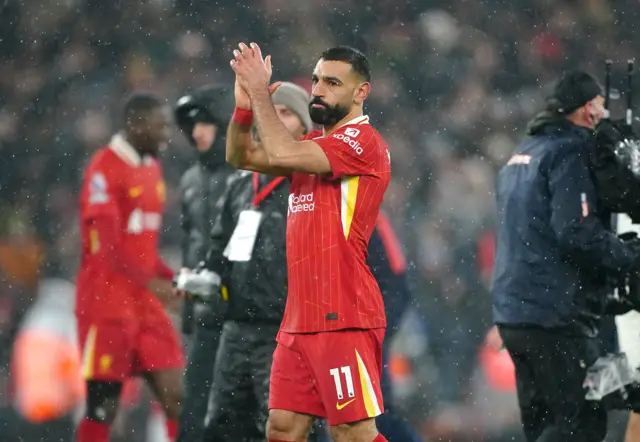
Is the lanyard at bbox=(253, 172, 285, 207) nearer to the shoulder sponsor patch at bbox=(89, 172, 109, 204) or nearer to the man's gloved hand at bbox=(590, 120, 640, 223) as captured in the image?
the shoulder sponsor patch at bbox=(89, 172, 109, 204)

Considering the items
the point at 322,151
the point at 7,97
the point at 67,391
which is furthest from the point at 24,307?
the point at 322,151

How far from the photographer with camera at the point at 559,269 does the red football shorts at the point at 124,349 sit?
5.75 ft

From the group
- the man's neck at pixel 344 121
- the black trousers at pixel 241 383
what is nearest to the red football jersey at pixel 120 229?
the black trousers at pixel 241 383

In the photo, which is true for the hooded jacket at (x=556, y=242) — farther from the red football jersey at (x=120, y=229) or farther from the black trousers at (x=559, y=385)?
the red football jersey at (x=120, y=229)

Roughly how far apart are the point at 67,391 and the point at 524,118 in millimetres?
4331

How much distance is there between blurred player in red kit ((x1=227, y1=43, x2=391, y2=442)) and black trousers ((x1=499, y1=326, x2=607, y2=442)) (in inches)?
50.9

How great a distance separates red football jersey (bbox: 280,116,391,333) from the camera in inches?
183

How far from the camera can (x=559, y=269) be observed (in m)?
5.83

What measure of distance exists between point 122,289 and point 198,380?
0.59 meters

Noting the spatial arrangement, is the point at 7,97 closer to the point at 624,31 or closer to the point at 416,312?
the point at 416,312

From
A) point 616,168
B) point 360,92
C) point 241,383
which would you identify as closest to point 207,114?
point 241,383

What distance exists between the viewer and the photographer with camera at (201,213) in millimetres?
6895

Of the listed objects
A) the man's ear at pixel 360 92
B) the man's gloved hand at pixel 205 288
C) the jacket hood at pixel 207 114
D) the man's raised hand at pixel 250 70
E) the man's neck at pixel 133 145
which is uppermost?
the jacket hood at pixel 207 114

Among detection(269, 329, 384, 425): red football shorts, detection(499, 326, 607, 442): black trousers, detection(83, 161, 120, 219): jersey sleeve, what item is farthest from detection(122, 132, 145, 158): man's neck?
detection(269, 329, 384, 425): red football shorts
